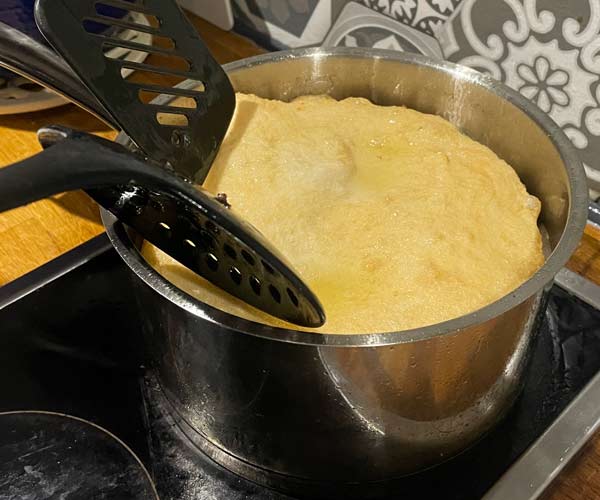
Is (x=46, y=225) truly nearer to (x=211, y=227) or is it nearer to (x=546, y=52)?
(x=211, y=227)

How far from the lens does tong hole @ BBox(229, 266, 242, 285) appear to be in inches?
22.9

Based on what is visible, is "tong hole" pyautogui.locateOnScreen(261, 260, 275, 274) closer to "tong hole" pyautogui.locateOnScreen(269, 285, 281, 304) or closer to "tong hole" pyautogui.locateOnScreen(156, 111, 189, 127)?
"tong hole" pyautogui.locateOnScreen(269, 285, 281, 304)

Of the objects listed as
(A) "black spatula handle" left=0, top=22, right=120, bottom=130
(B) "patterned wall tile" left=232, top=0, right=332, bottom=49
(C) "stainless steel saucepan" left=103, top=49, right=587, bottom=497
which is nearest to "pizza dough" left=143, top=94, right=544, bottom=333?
(C) "stainless steel saucepan" left=103, top=49, right=587, bottom=497

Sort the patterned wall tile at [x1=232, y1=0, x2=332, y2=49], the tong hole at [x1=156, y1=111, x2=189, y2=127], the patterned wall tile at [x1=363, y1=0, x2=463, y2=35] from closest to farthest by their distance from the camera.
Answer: the tong hole at [x1=156, y1=111, x2=189, y2=127] → the patterned wall tile at [x1=363, y1=0, x2=463, y2=35] → the patterned wall tile at [x1=232, y1=0, x2=332, y2=49]

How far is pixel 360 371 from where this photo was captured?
58 cm

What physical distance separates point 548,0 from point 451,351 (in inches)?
19.3

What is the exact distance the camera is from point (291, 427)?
2.07ft

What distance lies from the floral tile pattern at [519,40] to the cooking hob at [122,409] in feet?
0.73

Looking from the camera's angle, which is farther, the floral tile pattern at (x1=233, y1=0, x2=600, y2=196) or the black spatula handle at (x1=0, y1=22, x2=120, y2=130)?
the floral tile pattern at (x1=233, y1=0, x2=600, y2=196)

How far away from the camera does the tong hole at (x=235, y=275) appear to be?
0.58 metres

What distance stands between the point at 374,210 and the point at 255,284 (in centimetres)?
20

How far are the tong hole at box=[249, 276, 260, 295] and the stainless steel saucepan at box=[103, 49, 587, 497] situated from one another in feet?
0.11

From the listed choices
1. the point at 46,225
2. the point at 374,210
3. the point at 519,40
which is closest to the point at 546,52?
the point at 519,40

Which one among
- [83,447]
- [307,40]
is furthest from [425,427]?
[307,40]
